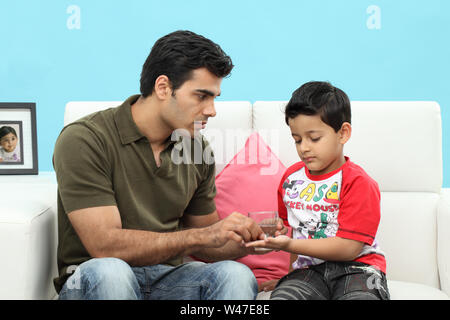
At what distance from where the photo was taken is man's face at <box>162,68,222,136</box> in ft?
5.30

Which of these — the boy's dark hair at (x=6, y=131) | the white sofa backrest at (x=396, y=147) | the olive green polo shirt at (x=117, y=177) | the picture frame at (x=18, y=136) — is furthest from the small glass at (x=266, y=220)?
the boy's dark hair at (x=6, y=131)

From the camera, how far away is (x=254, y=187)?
6.07 ft

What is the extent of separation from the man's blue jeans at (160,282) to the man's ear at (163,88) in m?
0.54

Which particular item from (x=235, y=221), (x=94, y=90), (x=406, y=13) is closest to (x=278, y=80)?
(x=406, y=13)

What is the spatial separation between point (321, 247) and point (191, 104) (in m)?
0.60

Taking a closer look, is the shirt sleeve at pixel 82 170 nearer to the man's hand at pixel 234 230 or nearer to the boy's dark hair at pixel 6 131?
the man's hand at pixel 234 230

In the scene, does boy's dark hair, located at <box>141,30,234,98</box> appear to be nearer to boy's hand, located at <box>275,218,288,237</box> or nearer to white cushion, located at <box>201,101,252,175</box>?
white cushion, located at <box>201,101,252,175</box>

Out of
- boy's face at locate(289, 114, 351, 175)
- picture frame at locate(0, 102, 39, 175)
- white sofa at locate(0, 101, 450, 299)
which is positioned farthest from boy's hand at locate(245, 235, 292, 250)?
A: picture frame at locate(0, 102, 39, 175)

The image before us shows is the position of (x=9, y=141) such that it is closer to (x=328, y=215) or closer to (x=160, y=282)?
(x=160, y=282)

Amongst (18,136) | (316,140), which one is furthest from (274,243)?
(18,136)

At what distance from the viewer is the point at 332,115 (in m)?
1.47

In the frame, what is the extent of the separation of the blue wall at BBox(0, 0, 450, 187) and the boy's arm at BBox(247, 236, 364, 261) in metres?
1.34

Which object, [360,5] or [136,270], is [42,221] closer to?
[136,270]

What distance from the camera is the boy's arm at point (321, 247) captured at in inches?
54.5
